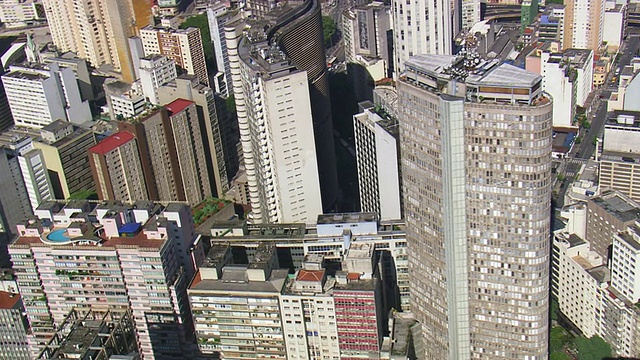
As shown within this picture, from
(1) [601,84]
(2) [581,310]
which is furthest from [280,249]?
(1) [601,84]

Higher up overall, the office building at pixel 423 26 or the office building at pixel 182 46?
the office building at pixel 423 26

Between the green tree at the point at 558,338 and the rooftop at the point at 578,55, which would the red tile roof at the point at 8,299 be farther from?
the rooftop at the point at 578,55

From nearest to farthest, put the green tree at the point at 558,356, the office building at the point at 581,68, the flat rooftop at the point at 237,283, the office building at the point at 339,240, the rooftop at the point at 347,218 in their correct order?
the flat rooftop at the point at 237,283 < the green tree at the point at 558,356 < the office building at the point at 339,240 < the rooftop at the point at 347,218 < the office building at the point at 581,68

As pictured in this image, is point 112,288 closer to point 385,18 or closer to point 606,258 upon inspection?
point 606,258

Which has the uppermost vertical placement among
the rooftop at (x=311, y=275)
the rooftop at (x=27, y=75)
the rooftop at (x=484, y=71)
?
the rooftop at (x=484, y=71)

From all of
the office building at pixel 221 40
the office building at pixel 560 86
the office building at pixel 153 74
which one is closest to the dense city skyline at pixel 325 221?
the office building at pixel 560 86

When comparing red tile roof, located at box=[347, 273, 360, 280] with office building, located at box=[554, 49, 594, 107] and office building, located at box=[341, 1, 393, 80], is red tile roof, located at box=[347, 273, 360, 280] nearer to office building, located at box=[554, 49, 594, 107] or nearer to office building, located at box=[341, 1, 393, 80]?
office building, located at box=[341, 1, 393, 80]

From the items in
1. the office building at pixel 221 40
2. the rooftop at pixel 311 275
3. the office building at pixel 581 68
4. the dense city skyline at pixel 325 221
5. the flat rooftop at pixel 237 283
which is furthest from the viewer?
the office building at pixel 221 40
